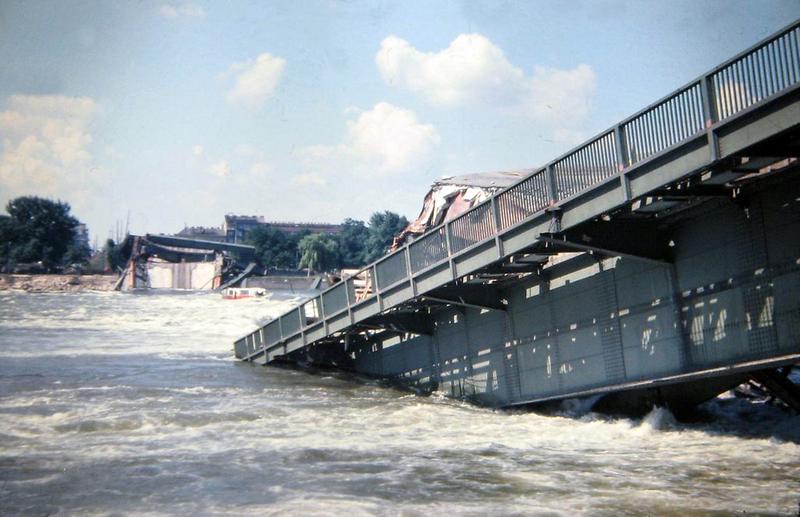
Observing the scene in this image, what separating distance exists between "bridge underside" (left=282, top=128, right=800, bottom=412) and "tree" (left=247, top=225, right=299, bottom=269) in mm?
126194

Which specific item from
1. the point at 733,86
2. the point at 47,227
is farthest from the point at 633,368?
the point at 47,227

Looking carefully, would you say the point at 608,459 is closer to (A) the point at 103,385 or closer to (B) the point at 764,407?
(B) the point at 764,407

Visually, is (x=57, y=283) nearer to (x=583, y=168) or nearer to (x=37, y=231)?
(x=37, y=231)

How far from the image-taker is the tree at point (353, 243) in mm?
152375

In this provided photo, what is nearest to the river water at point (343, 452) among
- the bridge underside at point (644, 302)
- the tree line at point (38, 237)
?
the bridge underside at point (644, 302)

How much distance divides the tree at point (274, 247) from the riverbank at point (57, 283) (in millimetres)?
53453

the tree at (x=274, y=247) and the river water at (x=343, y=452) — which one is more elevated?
the tree at (x=274, y=247)

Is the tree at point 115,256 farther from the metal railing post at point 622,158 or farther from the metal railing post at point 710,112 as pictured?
the metal railing post at point 710,112

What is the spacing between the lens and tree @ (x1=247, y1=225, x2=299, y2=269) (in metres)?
148

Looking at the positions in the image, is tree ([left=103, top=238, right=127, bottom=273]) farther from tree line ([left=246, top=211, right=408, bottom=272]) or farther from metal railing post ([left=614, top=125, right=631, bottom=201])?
metal railing post ([left=614, top=125, right=631, bottom=201])

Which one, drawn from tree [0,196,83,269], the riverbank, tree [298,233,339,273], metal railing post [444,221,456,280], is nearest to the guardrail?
metal railing post [444,221,456,280]

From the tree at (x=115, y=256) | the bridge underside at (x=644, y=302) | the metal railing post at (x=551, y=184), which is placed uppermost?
the tree at (x=115, y=256)

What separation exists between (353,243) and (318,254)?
93.7 feet

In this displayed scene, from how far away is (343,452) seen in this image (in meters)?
15.2
